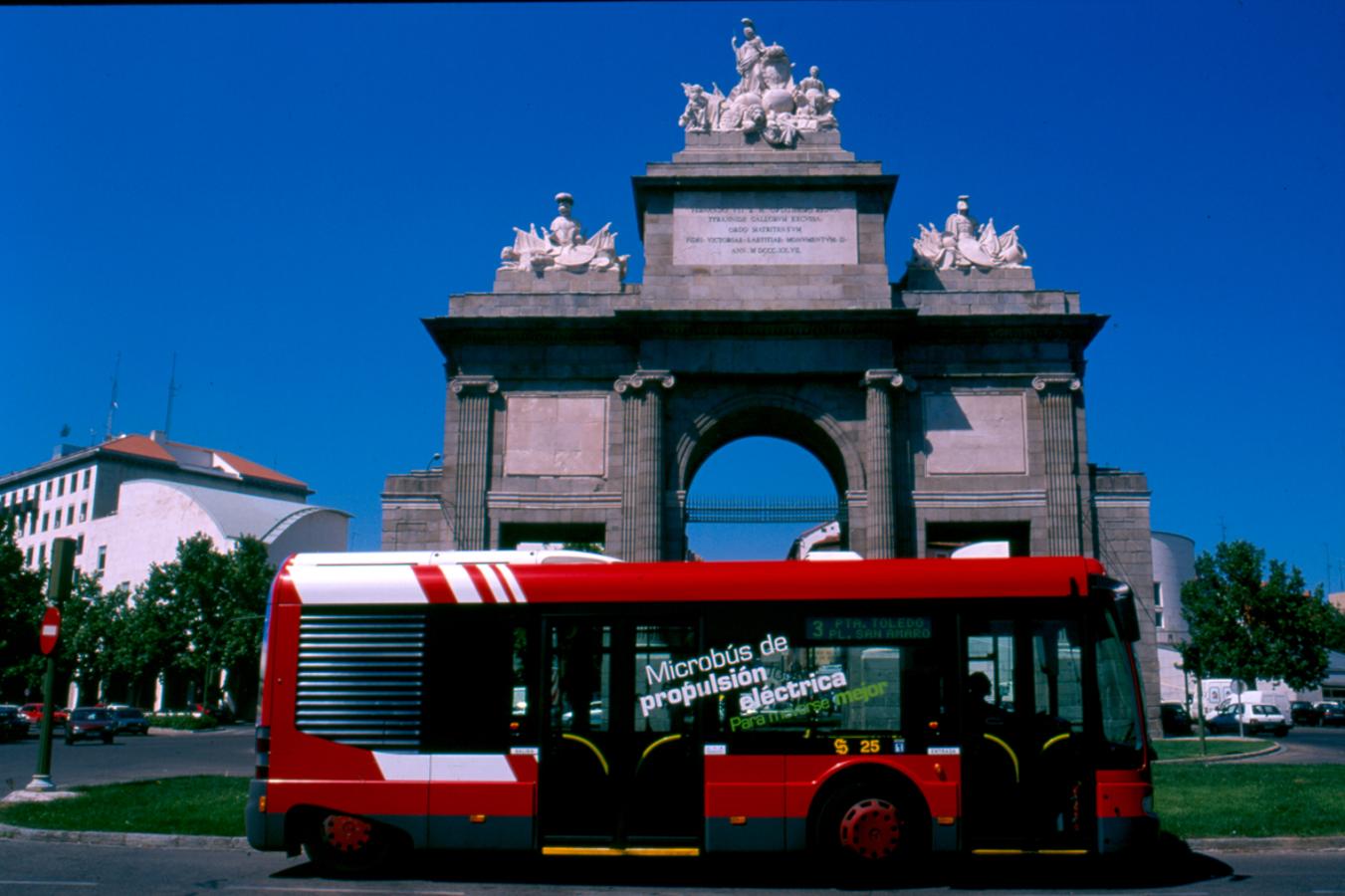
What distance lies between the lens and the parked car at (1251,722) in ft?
164

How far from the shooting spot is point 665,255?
103ft

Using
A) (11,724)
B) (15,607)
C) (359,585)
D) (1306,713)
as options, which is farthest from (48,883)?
(1306,713)

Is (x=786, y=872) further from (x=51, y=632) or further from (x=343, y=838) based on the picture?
(x=51, y=632)

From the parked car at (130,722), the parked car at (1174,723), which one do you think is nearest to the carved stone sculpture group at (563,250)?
the parked car at (1174,723)

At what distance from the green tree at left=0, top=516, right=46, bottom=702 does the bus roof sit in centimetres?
4599

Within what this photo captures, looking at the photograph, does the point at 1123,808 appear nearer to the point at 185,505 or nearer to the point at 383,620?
the point at 383,620

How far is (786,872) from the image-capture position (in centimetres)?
1281

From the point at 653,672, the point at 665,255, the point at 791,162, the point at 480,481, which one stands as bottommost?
the point at 653,672

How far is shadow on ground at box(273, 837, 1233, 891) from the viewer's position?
11977 millimetres

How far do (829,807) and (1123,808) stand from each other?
9.56 ft

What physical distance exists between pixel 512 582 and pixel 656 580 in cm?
154

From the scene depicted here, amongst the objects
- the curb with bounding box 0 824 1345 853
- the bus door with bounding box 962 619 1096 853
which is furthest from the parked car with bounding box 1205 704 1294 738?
the bus door with bounding box 962 619 1096 853

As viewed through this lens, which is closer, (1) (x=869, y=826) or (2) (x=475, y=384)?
(1) (x=869, y=826)

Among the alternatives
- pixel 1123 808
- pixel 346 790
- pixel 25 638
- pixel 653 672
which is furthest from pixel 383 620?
pixel 25 638
